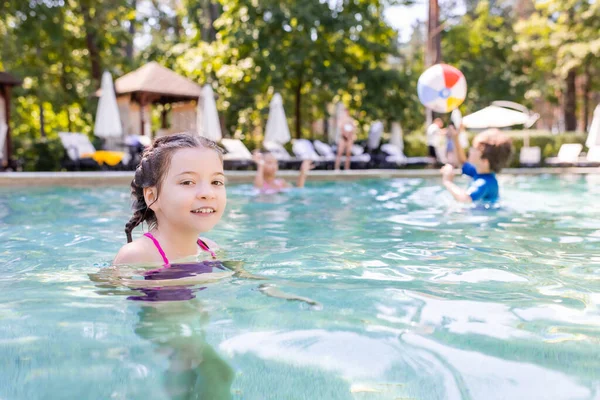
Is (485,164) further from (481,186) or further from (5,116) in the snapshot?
(5,116)

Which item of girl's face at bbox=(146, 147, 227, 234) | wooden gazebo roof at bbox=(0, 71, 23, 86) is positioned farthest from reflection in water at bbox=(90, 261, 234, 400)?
wooden gazebo roof at bbox=(0, 71, 23, 86)

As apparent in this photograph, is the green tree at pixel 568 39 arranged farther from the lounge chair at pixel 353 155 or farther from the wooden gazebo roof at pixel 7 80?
the wooden gazebo roof at pixel 7 80

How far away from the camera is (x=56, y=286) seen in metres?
3.52

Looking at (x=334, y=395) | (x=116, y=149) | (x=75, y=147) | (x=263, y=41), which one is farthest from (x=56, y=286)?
(x=263, y=41)

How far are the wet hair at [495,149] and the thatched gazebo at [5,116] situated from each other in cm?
1310

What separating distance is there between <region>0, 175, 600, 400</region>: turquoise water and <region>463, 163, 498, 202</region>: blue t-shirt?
1837 millimetres

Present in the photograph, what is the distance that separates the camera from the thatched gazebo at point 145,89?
795 inches

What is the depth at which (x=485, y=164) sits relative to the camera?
24.4 feet

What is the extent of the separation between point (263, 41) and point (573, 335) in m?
21.4

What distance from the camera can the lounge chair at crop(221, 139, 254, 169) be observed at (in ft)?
60.5

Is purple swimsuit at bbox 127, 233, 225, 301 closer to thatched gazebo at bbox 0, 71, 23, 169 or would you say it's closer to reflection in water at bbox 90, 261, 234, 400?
reflection in water at bbox 90, 261, 234, 400

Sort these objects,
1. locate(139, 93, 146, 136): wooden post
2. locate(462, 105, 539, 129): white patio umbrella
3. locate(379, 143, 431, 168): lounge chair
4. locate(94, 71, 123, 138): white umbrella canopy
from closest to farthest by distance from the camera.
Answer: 1. locate(462, 105, 539, 129): white patio umbrella
2. locate(94, 71, 123, 138): white umbrella canopy
3. locate(379, 143, 431, 168): lounge chair
4. locate(139, 93, 146, 136): wooden post

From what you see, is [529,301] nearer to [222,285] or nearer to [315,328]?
[315,328]

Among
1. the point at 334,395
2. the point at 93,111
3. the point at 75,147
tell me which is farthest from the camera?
the point at 93,111
